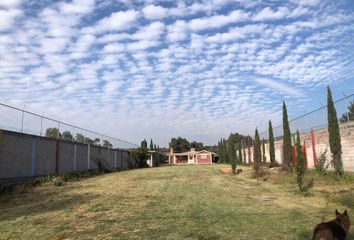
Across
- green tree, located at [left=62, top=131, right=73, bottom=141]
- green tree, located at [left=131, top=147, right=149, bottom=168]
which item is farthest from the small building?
green tree, located at [left=62, top=131, right=73, bottom=141]

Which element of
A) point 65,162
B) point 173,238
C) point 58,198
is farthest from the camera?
point 65,162

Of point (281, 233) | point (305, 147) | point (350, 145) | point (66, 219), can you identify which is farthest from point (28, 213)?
point (305, 147)

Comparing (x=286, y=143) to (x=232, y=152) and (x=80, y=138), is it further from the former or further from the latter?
(x=80, y=138)

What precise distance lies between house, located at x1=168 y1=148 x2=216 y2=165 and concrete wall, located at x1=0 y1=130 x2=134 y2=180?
61.4 m

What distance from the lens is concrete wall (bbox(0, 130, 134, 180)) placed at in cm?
1925

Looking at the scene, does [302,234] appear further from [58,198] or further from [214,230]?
[58,198]

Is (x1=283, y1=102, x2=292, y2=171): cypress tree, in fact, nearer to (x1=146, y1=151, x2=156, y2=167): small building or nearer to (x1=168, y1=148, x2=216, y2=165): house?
(x1=146, y1=151, x2=156, y2=167): small building

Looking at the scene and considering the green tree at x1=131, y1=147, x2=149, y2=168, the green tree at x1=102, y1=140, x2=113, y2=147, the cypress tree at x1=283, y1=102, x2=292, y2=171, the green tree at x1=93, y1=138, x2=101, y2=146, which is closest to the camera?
the cypress tree at x1=283, y1=102, x2=292, y2=171

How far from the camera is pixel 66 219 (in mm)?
9766

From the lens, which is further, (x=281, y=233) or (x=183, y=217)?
(x=183, y=217)

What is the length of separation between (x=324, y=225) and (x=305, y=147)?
2406cm

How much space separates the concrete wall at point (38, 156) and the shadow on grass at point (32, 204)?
3384 millimetres

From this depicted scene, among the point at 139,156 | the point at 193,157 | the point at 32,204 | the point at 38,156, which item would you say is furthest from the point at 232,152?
the point at 193,157

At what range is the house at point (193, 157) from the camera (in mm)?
95688
